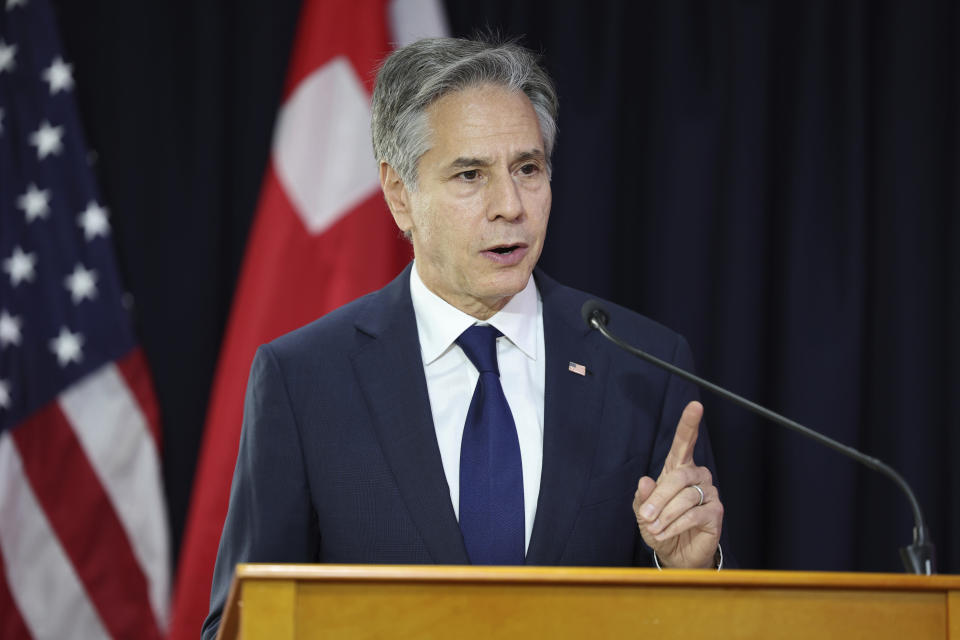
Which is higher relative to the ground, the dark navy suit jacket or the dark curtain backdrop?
the dark curtain backdrop

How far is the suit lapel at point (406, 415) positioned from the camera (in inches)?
68.3

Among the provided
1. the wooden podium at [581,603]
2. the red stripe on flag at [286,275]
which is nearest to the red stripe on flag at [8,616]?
the red stripe on flag at [286,275]

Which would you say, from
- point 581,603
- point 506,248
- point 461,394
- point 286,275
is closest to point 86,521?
point 286,275

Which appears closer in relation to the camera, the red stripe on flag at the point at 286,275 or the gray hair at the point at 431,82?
the gray hair at the point at 431,82

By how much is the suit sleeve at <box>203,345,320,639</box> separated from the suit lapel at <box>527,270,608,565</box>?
364mm

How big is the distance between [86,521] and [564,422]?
1.60 meters

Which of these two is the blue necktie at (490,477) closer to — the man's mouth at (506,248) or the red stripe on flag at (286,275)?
the man's mouth at (506,248)

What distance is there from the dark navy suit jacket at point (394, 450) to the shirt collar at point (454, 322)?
0.03 m

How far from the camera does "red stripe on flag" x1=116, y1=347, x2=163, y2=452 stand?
299 centimetres

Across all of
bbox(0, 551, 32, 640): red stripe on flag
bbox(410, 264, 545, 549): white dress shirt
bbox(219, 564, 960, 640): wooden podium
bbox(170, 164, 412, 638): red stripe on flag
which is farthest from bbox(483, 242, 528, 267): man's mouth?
bbox(0, 551, 32, 640): red stripe on flag

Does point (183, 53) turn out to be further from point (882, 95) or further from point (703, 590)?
point (703, 590)

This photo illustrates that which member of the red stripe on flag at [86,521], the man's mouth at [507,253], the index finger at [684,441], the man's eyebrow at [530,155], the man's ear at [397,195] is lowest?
the red stripe on flag at [86,521]

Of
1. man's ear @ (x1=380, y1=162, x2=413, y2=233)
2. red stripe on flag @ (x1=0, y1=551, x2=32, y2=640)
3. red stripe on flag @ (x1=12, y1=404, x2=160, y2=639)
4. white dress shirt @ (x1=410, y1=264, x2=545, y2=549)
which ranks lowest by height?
red stripe on flag @ (x1=0, y1=551, x2=32, y2=640)

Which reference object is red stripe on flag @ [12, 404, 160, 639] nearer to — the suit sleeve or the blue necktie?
the suit sleeve
